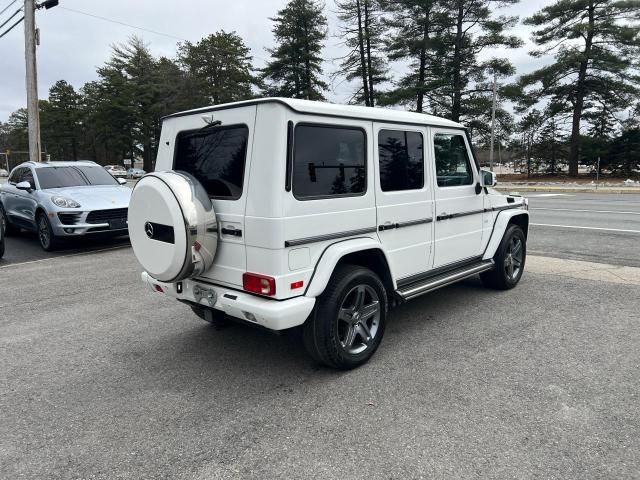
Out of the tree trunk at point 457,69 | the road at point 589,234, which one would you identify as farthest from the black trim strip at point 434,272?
the tree trunk at point 457,69

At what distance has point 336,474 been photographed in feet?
7.92

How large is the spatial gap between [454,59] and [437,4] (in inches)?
164

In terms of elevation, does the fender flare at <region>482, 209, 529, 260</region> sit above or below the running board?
above

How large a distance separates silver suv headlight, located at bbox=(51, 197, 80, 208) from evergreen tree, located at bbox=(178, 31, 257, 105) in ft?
136

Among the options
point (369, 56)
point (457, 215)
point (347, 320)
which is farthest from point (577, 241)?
point (369, 56)

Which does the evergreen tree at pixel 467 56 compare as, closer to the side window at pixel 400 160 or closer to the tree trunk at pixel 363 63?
the tree trunk at pixel 363 63

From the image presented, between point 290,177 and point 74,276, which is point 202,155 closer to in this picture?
point 290,177

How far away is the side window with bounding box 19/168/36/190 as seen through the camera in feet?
31.3

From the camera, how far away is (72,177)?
9.75 metres

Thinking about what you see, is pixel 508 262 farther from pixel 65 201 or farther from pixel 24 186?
pixel 24 186

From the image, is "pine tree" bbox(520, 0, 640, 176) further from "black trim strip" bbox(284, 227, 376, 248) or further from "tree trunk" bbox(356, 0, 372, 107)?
"black trim strip" bbox(284, 227, 376, 248)

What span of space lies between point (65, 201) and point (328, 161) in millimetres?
7204

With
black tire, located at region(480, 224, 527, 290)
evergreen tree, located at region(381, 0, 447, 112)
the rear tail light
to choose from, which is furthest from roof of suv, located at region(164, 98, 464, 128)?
evergreen tree, located at region(381, 0, 447, 112)

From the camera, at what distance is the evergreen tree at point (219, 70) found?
48.4m
